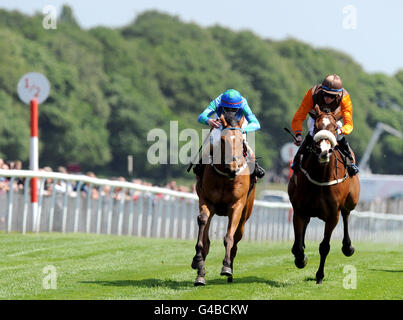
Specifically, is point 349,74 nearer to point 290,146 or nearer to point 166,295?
point 290,146

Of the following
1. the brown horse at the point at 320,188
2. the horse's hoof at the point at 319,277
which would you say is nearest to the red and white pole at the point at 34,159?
the brown horse at the point at 320,188

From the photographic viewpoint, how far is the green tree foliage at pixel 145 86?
59.0 meters

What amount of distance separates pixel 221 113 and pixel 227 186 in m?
0.84

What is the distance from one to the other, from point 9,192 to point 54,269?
516cm

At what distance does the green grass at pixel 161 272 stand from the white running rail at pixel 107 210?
1419 mm

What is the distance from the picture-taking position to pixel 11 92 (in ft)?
185

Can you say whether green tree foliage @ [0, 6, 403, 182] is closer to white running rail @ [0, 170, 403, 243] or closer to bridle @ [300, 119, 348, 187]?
white running rail @ [0, 170, 403, 243]

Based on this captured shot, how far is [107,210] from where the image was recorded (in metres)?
17.8

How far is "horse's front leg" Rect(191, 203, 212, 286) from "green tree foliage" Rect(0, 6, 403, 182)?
145ft

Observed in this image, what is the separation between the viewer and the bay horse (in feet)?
30.6

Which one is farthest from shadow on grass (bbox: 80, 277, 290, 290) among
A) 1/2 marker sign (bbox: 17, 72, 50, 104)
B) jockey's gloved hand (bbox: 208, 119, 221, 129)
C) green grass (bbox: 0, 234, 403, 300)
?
1/2 marker sign (bbox: 17, 72, 50, 104)

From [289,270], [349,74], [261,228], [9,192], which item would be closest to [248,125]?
[289,270]

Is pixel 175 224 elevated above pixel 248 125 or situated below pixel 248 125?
below

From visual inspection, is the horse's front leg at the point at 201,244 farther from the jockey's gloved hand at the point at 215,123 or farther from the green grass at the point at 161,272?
the jockey's gloved hand at the point at 215,123
